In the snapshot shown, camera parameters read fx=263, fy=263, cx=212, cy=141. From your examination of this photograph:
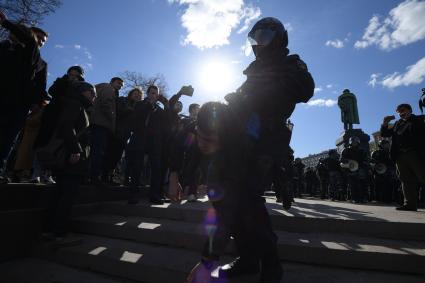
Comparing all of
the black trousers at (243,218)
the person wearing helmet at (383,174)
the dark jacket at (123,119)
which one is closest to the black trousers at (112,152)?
the dark jacket at (123,119)

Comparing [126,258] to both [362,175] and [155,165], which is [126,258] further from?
[362,175]

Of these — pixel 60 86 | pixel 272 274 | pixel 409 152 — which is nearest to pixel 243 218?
pixel 272 274

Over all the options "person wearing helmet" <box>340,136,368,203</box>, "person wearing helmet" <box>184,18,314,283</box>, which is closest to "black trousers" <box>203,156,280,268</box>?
"person wearing helmet" <box>184,18,314,283</box>

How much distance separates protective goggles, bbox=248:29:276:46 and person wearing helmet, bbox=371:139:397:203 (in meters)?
8.55

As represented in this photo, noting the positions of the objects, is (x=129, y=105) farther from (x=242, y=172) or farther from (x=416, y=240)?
(x=416, y=240)

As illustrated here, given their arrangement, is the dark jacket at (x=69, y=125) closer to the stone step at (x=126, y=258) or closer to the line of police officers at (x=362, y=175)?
the stone step at (x=126, y=258)

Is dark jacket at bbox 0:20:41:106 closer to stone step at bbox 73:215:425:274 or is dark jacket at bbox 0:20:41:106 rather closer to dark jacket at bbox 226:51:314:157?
stone step at bbox 73:215:425:274

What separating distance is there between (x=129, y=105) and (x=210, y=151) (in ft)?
13.8

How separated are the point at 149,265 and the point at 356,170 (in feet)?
25.1

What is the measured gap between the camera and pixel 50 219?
10.6 ft

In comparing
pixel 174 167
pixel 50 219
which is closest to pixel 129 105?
pixel 174 167

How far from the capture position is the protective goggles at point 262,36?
7.02 feet

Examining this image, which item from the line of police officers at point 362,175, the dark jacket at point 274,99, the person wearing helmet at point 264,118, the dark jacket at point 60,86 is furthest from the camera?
the line of police officers at point 362,175

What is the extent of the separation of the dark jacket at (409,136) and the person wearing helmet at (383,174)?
4273 millimetres
